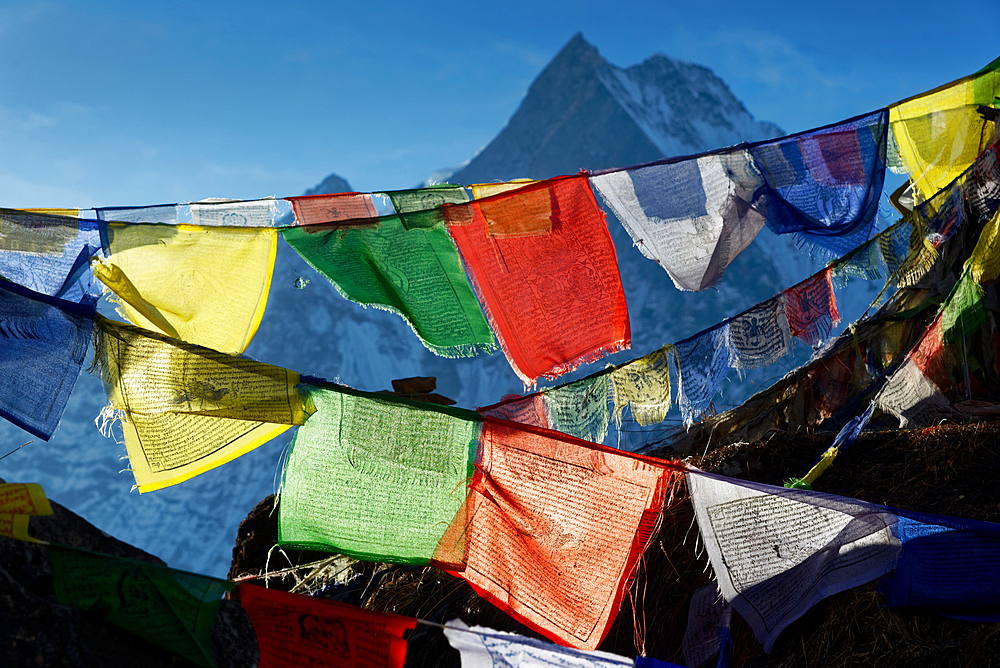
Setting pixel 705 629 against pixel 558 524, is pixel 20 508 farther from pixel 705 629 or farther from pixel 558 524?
pixel 705 629

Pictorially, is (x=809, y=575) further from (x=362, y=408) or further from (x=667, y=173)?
(x=667, y=173)

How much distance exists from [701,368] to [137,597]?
4.68m

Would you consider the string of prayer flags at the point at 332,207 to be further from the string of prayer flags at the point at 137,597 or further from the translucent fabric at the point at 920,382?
the translucent fabric at the point at 920,382

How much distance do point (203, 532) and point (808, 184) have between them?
7700 centimetres

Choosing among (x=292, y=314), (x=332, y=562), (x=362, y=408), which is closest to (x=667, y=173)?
(x=362, y=408)

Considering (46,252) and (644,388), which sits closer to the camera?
(46,252)

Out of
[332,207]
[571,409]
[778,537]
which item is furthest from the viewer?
[571,409]

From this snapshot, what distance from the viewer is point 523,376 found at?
433 centimetres

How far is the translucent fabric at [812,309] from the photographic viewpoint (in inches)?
243

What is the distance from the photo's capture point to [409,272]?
4230 millimetres

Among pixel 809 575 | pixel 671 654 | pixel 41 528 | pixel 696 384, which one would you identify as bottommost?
pixel 671 654

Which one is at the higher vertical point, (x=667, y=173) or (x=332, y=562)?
(x=667, y=173)

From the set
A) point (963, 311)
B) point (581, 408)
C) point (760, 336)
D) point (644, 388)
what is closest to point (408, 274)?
point (581, 408)

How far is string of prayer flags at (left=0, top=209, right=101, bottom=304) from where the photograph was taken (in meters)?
→ 3.82
